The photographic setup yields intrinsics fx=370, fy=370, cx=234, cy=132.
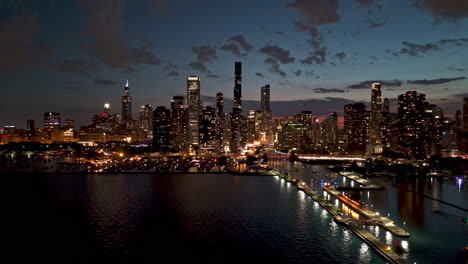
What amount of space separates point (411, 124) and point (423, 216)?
9545 centimetres

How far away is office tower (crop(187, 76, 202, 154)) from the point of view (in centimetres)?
14591

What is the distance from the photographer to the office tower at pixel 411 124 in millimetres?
113000

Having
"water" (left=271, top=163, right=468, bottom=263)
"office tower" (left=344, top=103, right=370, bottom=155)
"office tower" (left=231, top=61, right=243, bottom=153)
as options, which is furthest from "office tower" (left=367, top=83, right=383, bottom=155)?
"water" (left=271, top=163, right=468, bottom=263)

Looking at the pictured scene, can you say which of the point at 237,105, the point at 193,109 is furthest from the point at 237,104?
the point at 193,109

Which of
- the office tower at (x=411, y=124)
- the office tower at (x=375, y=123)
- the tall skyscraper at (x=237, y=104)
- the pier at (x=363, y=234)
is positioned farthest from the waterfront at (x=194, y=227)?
the tall skyscraper at (x=237, y=104)

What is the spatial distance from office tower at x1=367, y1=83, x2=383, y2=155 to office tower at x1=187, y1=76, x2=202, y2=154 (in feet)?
216

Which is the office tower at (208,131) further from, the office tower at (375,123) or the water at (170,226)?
the water at (170,226)

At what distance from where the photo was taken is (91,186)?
4694 centimetres

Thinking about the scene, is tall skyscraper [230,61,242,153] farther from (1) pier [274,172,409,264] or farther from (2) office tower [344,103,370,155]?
(1) pier [274,172,409,264]

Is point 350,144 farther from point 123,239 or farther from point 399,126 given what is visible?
point 123,239

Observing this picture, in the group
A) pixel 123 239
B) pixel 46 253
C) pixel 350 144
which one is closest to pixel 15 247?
→ pixel 46 253

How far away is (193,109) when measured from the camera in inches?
5925

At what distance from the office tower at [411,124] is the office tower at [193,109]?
7234 centimetres

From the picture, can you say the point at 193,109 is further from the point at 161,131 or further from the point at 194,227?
the point at 194,227
